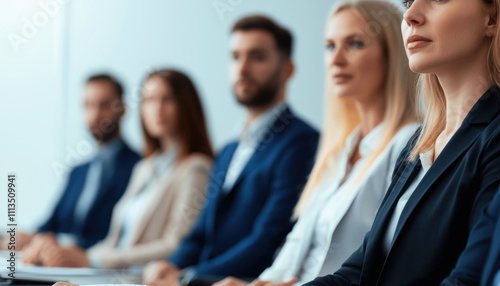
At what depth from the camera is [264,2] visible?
3.14m

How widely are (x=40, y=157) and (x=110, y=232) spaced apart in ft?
4.01

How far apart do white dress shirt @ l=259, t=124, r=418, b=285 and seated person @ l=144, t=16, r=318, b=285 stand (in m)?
0.31

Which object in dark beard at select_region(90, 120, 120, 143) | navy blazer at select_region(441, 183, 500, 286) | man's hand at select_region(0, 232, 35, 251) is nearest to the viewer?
navy blazer at select_region(441, 183, 500, 286)

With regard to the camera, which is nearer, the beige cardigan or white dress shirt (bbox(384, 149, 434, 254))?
white dress shirt (bbox(384, 149, 434, 254))

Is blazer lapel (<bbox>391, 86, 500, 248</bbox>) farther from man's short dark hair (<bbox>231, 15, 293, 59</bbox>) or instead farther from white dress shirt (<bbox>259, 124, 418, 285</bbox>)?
man's short dark hair (<bbox>231, 15, 293, 59</bbox>)

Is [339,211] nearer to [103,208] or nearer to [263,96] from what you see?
[263,96]

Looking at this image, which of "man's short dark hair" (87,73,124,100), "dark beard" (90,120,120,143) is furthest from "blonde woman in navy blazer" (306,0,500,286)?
"man's short dark hair" (87,73,124,100)

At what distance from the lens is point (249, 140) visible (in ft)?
7.47

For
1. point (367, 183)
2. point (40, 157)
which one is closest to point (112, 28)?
point (40, 157)

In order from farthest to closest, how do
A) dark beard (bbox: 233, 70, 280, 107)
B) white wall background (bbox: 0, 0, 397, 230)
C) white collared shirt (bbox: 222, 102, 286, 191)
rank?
white wall background (bbox: 0, 0, 397, 230), dark beard (bbox: 233, 70, 280, 107), white collared shirt (bbox: 222, 102, 286, 191)

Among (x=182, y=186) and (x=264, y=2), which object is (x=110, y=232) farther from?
(x=264, y=2)

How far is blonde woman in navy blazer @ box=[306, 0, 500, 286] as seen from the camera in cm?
91

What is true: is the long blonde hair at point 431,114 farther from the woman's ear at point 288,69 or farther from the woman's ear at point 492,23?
the woman's ear at point 288,69

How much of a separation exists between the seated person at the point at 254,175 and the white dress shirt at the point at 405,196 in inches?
33.3
